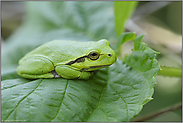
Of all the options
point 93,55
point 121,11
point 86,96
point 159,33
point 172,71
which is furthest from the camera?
point 159,33

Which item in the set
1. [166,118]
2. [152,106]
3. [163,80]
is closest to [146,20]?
[163,80]

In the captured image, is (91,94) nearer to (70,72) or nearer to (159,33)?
(70,72)

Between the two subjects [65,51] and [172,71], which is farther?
[172,71]

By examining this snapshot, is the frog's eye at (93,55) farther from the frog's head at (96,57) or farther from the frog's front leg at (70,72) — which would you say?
the frog's front leg at (70,72)

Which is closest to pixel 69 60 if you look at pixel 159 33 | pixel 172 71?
pixel 172 71

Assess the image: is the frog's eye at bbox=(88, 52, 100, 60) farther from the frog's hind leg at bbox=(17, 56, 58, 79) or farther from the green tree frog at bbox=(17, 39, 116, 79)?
the frog's hind leg at bbox=(17, 56, 58, 79)

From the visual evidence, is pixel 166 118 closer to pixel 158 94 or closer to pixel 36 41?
pixel 158 94
